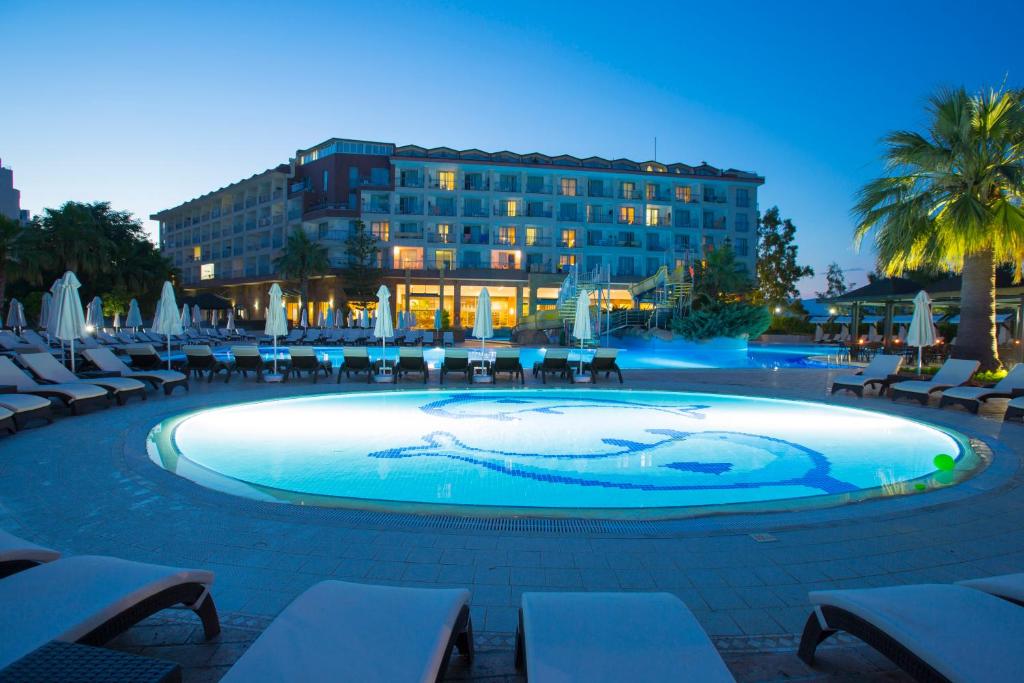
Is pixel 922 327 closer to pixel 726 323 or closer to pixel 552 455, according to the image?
pixel 552 455

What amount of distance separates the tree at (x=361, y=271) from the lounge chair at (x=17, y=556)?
39.1 metres

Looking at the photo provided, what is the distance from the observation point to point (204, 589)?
252 centimetres

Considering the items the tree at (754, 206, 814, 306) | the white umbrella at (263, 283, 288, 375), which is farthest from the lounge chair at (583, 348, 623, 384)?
the tree at (754, 206, 814, 306)

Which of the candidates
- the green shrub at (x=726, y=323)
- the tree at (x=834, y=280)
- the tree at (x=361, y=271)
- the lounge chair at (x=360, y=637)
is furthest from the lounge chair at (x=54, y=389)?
the tree at (x=834, y=280)

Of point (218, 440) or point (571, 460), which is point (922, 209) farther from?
point (218, 440)

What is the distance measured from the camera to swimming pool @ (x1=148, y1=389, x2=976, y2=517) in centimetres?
530

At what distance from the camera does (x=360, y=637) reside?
2.00 metres

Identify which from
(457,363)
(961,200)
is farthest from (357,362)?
(961,200)

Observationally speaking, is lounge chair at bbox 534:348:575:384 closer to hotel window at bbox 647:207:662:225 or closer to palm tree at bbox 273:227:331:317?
palm tree at bbox 273:227:331:317

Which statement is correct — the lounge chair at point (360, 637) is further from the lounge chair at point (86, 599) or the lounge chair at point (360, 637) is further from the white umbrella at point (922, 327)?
the white umbrella at point (922, 327)

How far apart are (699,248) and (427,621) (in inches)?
1949

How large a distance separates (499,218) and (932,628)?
4516cm

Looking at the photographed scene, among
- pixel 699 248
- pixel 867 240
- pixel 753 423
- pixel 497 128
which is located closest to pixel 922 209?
pixel 867 240

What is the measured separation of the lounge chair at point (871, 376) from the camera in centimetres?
1173
